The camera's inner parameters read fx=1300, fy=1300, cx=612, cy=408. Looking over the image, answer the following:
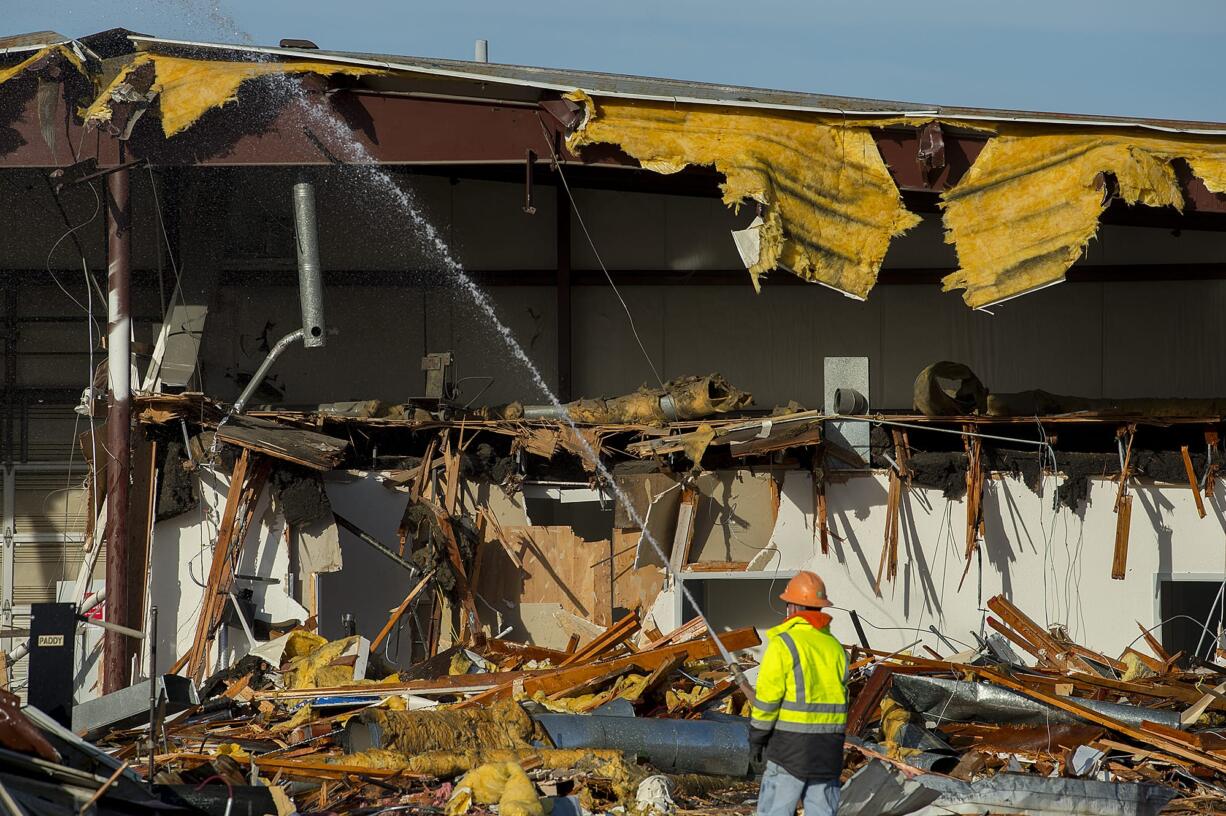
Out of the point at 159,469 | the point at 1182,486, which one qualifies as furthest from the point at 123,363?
the point at 1182,486

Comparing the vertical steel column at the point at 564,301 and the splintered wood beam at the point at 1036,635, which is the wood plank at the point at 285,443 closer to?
the vertical steel column at the point at 564,301

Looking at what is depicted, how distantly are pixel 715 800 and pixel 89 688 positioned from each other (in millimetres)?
6272

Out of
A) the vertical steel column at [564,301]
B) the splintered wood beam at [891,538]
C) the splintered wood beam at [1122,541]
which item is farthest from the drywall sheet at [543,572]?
the splintered wood beam at [1122,541]

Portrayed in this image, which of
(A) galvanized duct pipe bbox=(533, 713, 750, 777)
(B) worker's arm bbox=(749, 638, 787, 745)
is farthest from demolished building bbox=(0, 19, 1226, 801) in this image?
(B) worker's arm bbox=(749, 638, 787, 745)

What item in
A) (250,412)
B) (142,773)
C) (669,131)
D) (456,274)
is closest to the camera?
(142,773)

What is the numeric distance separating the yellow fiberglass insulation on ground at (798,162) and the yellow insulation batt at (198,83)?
226cm

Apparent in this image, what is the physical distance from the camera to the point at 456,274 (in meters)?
16.5

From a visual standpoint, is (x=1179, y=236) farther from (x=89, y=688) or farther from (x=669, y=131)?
(x=89, y=688)

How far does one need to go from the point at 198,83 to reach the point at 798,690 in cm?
777

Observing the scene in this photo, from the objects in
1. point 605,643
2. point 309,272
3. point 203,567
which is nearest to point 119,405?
point 203,567

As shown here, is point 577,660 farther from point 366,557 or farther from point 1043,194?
point 1043,194

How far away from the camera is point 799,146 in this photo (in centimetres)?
1145

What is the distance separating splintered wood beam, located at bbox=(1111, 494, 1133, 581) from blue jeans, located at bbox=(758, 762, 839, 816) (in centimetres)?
722

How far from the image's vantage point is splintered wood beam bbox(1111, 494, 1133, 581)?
42.2 ft
